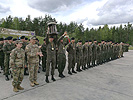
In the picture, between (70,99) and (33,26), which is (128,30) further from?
(70,99)

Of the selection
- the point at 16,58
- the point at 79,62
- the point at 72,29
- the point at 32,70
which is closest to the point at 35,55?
the point at 32,70

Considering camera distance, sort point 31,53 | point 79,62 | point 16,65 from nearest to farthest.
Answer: point 16,65 < point 31,53 < point 79,62

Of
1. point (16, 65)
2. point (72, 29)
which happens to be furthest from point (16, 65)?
point (72, 29)

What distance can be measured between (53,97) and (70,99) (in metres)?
0.53

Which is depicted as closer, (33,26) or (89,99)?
(89,99)

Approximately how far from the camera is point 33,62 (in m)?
4.34

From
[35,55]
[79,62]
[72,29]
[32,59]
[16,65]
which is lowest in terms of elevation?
[79,62]

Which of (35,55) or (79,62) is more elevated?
(35,55)

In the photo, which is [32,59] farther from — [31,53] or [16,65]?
[16,65]

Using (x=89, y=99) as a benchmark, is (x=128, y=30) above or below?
above

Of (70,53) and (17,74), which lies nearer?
(17,74)

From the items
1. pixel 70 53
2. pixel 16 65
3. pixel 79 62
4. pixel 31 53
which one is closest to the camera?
pixel 16 65

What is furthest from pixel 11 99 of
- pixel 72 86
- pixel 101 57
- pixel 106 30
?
pixel 106 30

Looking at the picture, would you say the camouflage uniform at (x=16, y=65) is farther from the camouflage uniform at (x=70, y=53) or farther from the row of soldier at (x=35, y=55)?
the camouflage uniform at (x=70, y=53)
